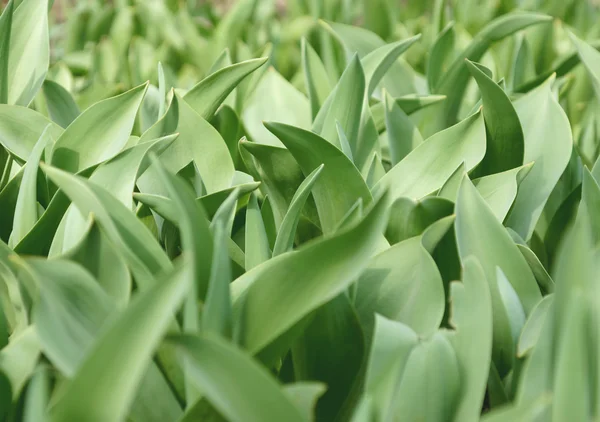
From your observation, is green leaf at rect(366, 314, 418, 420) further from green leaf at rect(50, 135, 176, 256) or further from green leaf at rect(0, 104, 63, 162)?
green leaf at rect(0, 104, 63, 162)

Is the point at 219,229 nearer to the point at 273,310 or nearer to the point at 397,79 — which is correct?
the point at 273,310

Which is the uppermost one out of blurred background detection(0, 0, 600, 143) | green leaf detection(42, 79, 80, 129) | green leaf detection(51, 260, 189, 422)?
green leaf detection(51, 260, 189, 422)

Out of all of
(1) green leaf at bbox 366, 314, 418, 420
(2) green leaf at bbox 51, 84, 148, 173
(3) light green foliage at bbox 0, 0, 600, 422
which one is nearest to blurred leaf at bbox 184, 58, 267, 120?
(3) light green foliage at bbox 0, 0, 600, 422

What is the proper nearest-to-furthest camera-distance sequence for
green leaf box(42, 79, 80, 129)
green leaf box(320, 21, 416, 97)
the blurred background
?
green leaf box(42, 79, 80, 129) < green leaf box(320, 21, 416, 97) < the blurred background

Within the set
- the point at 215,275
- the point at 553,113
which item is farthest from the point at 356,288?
the point at 553,113

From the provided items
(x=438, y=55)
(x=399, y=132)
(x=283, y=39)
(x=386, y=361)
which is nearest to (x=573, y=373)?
(x=386, y=361)

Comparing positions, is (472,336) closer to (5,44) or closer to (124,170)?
(124,170)

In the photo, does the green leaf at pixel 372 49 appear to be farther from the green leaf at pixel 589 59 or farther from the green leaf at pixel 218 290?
the green leaf at pixel 218 290
